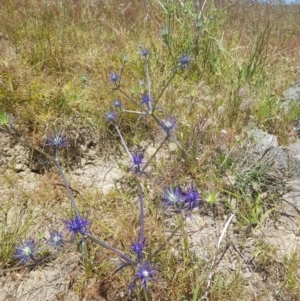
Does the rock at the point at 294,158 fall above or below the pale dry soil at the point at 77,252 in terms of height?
above

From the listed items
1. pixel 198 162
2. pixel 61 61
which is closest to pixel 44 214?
pixel 198 162

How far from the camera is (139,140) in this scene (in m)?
2.08

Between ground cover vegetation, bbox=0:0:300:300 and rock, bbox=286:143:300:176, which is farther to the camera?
rock, bbox=286:143:300:176

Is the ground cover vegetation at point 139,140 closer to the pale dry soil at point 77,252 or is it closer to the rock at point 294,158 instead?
the pale dry soil at point 77,252

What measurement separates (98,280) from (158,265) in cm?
25

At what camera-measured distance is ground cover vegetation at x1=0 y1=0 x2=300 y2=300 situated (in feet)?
4.47

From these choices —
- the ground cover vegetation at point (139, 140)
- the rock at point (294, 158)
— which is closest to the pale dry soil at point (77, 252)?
the ground cover vegetation at point (139, 140)

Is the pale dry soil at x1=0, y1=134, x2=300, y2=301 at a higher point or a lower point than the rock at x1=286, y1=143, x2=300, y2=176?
lower

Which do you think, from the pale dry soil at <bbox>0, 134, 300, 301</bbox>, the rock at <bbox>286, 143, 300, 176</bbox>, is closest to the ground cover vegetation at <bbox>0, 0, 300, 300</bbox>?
the pale dry soil at <bbox>0, 134, 300, 301</bbox>

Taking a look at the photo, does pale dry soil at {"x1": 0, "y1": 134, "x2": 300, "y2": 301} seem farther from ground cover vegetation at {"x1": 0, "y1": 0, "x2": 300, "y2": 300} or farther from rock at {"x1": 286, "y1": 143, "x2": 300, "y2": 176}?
rock at {"x1": 286, "y1": 143, "x2": 300, "y2": 176}

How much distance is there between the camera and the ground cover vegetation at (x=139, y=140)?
1363 millimetres

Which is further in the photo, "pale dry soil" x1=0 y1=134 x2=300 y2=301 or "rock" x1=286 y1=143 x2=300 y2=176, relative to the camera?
"rock" x1=286 y1=143 x2=300 y2=176

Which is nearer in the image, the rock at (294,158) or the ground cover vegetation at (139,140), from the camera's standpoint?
the ground cover vegetation at (139,140)

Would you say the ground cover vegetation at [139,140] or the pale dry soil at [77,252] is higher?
the ground cover vegetation at [139,140]
